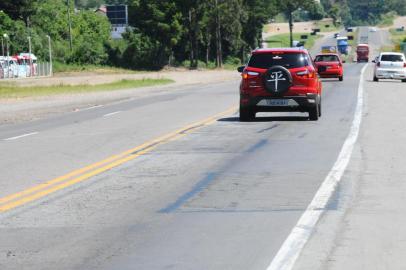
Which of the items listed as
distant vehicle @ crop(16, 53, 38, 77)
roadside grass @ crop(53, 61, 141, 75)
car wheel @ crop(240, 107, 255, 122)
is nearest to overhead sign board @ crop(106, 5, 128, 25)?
roadside grass @ crop(53, 61, 141, 75)

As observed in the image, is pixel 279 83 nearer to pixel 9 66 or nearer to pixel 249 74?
pixel 249 74

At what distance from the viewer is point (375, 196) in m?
11.8

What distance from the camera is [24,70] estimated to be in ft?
321

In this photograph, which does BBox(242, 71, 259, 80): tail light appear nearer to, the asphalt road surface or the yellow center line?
the asphalt road surface

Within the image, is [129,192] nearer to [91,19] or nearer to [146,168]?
[146,168]

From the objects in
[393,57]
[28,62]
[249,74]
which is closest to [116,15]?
[28,62]

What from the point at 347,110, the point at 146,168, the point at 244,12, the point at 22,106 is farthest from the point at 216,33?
the point at 146,168

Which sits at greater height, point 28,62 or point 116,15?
A: point 116,15

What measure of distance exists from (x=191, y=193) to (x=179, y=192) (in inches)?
7.9

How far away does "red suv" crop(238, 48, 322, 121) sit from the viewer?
79.5 ft

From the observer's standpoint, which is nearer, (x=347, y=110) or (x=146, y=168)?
(x=146, y=168)

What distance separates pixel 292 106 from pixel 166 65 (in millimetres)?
91242

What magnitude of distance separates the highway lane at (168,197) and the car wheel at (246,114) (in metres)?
1.44

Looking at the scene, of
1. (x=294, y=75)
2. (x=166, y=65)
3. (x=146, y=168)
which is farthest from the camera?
(x=166, y=65)
